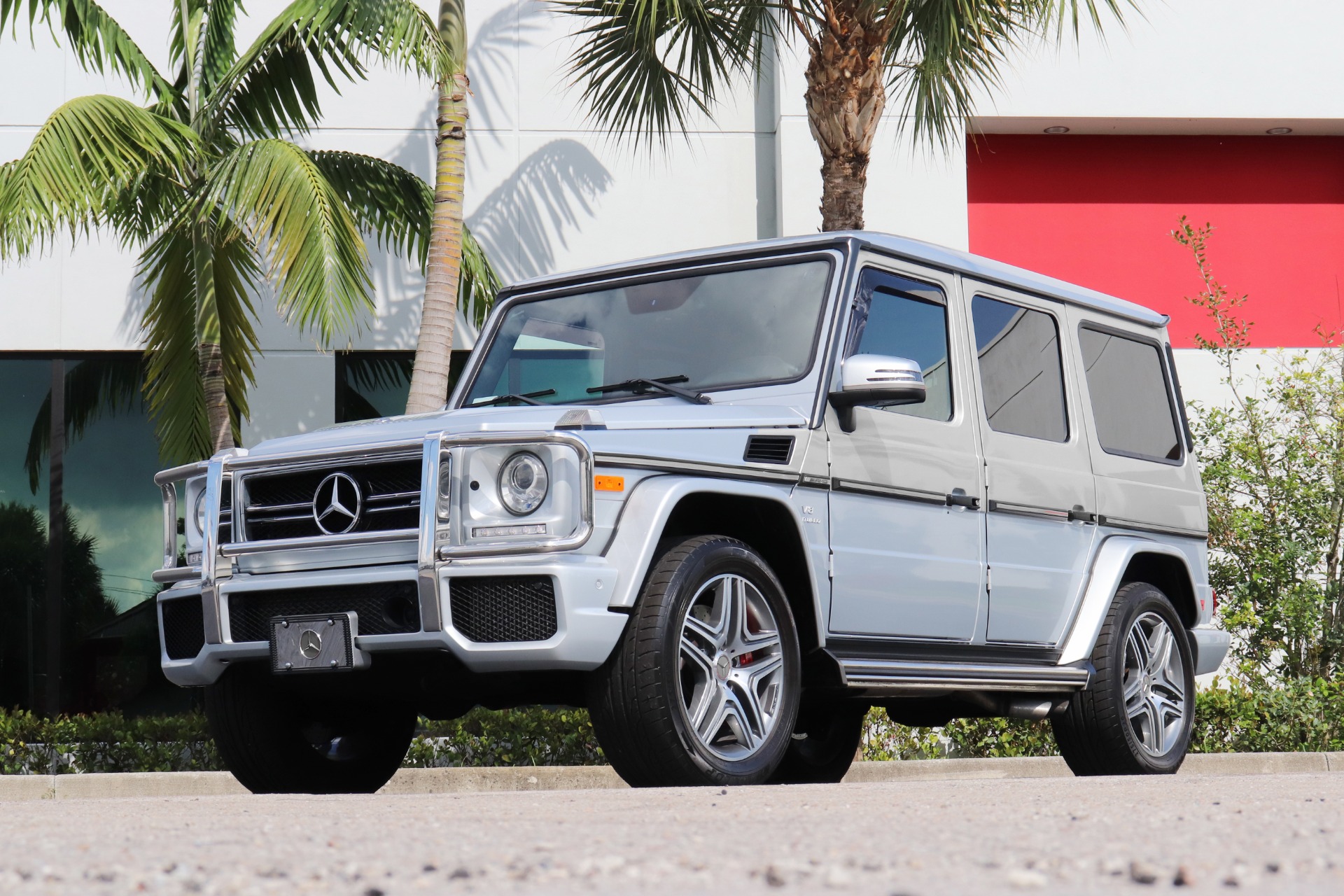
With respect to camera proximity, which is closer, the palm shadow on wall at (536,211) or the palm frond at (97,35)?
the palm frond at (97,35)

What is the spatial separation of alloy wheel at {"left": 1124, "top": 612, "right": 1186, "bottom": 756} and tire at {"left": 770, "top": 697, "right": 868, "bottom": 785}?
121 centimetres

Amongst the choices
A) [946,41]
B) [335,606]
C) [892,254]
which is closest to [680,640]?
[335,606]

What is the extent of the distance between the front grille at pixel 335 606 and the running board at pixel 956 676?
156 cm

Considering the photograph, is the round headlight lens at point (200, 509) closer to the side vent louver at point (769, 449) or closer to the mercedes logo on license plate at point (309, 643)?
the mercedes logo on license plate at point (309, 643)

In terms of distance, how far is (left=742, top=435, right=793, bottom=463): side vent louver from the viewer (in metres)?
5.18

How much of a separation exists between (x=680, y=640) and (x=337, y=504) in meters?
1.21

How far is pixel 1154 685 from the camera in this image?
280 inches

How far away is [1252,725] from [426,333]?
6207 mm

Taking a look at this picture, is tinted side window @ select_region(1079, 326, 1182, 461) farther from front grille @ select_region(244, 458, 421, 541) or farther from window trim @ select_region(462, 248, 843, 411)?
front grille @ select_region(244, 458, 421, 541)

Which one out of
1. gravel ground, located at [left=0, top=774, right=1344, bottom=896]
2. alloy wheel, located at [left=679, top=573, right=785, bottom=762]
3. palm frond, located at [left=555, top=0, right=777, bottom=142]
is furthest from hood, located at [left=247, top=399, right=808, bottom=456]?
palm frond, located at [left=555, top=0, right=777, bottom=142]

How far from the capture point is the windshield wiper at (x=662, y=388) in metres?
5.49

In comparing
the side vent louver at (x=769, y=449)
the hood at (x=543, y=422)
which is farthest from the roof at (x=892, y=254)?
the side vent louver at (x=769, y=449)

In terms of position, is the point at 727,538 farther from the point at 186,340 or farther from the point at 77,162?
the point at 186,340

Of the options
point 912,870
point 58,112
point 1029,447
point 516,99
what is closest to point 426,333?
point 58,112
